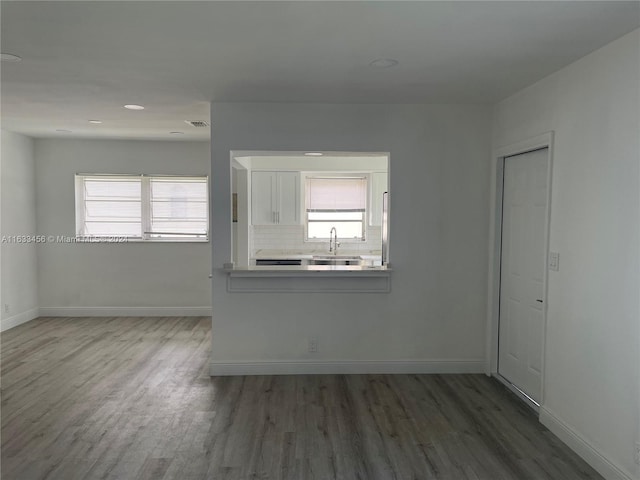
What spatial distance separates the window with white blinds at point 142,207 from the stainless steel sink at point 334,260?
5.54 feet

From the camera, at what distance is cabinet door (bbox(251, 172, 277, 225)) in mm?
6965

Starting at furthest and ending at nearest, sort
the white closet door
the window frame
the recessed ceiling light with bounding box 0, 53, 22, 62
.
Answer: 1. the window frame
2. the white closet door
3. the recessed ceiling light with bounding box 0, 53, 22, 62

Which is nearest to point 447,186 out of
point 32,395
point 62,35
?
point 62,35

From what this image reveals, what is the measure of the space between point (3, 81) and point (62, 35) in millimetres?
1374

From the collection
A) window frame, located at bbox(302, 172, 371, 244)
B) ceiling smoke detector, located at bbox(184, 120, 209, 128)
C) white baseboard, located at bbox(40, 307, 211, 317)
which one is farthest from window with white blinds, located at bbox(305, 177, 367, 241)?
ceiling smoke detector, located at bbox(184, 120, 209, 128)

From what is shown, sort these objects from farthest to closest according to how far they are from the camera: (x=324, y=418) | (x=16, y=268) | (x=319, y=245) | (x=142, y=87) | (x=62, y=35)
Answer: (x=319, y=245), (x=16, y=268), (x=142, y=87), (x=324, y=418), (x=62, y=35)

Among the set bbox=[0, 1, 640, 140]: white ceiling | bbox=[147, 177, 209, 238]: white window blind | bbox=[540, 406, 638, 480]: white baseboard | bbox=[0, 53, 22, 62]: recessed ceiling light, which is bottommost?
bbox=[540, 406, 638, 480]: white baseboard

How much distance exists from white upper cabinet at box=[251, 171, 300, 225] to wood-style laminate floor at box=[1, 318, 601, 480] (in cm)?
277

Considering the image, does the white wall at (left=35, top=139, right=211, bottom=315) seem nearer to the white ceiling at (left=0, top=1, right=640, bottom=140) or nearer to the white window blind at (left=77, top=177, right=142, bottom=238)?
the white window blind at (left=77, top=177, right=142, bottom=238)

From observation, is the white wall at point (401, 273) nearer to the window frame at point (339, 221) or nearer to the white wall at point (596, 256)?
the white wall at point (596, 256)

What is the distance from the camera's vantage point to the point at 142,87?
3.66 meters

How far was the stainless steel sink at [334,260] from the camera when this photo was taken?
668 centimetres

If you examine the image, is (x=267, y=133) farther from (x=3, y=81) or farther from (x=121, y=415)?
(x=121, y=415)

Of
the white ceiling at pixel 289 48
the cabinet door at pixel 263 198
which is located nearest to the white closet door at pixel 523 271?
the white ceiling at pixel 289 48
